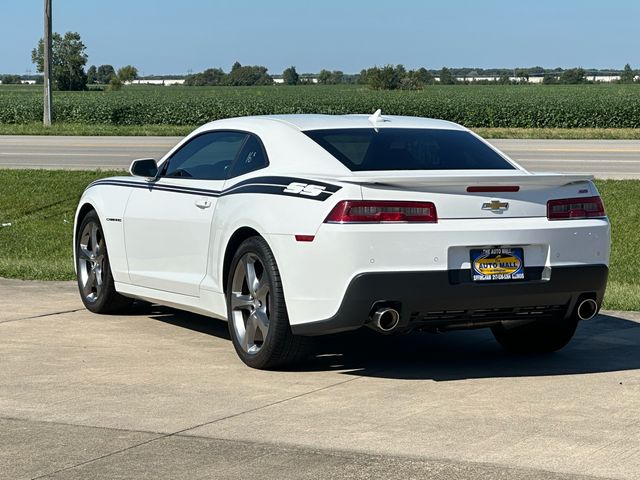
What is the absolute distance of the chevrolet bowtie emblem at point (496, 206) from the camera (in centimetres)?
732

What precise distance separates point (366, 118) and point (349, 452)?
11.0ft

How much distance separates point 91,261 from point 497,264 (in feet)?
12.3

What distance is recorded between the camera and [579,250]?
24.7 ft

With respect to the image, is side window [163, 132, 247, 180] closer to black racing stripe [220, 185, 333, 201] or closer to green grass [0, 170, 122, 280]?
black racing stripe [220, 185, 333, 201]

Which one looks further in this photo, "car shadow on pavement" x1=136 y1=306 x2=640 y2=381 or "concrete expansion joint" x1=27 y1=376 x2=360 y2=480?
"car shadow on pavement" x1=136 y1=306 x2=640 y2=381

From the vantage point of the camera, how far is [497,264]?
7.28 m

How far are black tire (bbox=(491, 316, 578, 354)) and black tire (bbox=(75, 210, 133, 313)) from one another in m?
2.95

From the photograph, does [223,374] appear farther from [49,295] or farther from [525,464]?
[49,295]

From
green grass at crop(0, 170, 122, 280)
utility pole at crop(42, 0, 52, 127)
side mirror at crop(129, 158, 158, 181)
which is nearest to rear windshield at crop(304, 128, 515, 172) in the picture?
side mirror at crop(129, 158, 158, 181)

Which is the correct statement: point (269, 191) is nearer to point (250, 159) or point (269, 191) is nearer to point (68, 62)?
point (250, 159)

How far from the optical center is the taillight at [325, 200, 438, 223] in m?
7.05

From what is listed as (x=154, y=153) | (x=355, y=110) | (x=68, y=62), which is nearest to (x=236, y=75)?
(x=68, y=62)

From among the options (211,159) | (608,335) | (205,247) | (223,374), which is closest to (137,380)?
(223,374)

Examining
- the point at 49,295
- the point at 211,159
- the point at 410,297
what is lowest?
the point at 49,295
